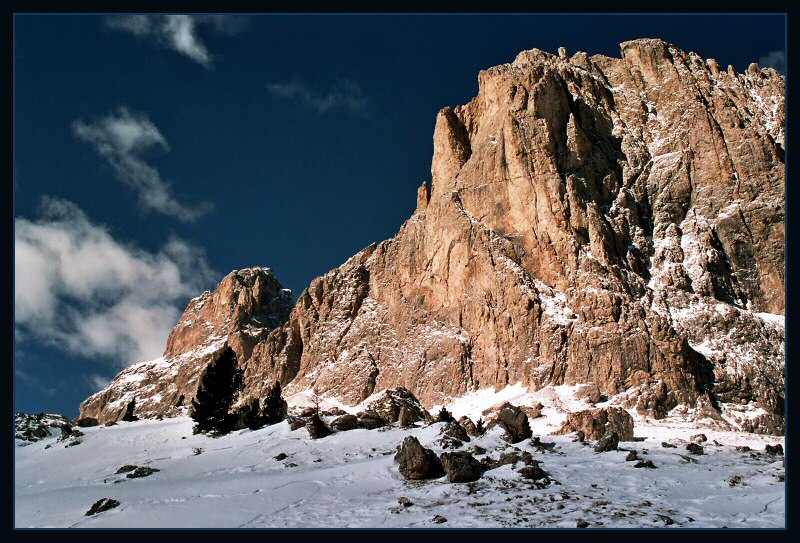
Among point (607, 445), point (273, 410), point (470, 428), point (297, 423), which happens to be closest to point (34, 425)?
point (273, 410)

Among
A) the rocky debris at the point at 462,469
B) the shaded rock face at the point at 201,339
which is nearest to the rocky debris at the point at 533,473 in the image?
the rocky debris at the point at 462,469

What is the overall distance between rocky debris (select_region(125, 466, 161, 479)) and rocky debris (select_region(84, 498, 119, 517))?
4762 mm

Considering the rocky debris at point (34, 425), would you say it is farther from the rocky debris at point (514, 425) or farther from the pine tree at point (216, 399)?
the rocky debris at point (514, 425)

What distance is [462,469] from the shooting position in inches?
652

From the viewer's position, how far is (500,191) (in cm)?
10631

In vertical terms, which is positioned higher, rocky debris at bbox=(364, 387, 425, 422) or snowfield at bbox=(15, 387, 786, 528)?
rocky debris at bbox=(364, 387, 425, 422)

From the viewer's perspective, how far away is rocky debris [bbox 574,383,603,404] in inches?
2940

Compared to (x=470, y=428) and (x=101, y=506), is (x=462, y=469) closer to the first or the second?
(x=101, y=506)

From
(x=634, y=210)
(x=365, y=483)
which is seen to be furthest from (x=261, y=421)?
(x=634, y=210)

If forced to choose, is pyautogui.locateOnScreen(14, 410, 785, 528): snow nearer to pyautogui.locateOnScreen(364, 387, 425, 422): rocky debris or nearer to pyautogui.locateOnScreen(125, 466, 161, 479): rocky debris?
pyautogui.locateOnScreen(125, 466, 161, 479): rocky debris

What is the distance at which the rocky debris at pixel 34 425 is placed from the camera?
3027 cm

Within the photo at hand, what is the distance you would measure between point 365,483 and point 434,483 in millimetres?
2068

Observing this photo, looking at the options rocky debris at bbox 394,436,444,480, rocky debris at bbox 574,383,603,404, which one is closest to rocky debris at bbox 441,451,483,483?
rocky debris at bbox 394,436,444,480

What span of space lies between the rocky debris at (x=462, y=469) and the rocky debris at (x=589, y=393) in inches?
2466
